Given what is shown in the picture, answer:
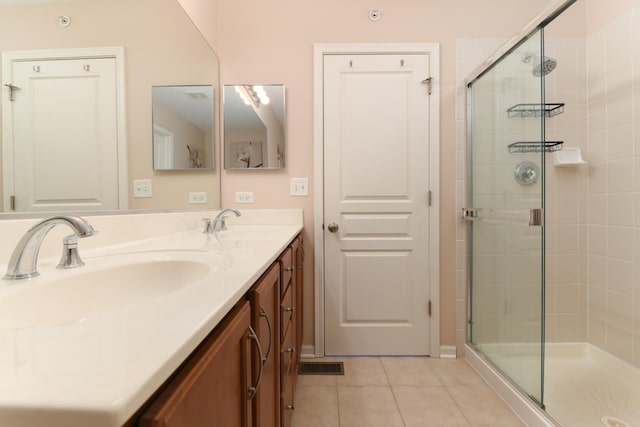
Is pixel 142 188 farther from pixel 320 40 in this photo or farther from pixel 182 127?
pixel 320 40

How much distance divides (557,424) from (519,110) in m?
1.43

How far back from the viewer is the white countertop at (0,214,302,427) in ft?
0.70

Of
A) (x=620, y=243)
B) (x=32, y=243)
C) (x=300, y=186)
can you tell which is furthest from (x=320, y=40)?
(x=620, y=243)

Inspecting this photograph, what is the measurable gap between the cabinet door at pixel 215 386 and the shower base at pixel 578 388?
1427mm

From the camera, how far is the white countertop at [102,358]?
214 mm

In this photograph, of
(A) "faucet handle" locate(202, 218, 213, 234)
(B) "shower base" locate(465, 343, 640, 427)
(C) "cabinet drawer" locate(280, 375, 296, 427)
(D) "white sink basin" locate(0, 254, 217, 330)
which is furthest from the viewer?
(A) "faucet handle" locate(202, 218, 213, 234)

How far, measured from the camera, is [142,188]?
1.20 metres

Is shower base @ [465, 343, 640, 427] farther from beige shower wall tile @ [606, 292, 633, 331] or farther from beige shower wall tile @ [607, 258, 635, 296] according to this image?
beige shower wall tile @ [607, 258, 635, 296]

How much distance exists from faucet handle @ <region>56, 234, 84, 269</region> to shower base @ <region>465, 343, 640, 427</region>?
184 centimetres

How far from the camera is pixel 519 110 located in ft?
4.78

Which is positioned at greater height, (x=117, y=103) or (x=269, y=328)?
(x=117, y=103)

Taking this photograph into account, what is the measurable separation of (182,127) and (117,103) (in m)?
0.59

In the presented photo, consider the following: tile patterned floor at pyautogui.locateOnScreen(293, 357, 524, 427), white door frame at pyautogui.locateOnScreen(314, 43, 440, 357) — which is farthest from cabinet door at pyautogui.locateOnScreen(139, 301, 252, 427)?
white door frame at pyautogui.locateOnScreen(314, 43, 440, 357)

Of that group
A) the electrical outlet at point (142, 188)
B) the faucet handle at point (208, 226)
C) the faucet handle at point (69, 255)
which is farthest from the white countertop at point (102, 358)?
the faucet handle at point (208, 226)
